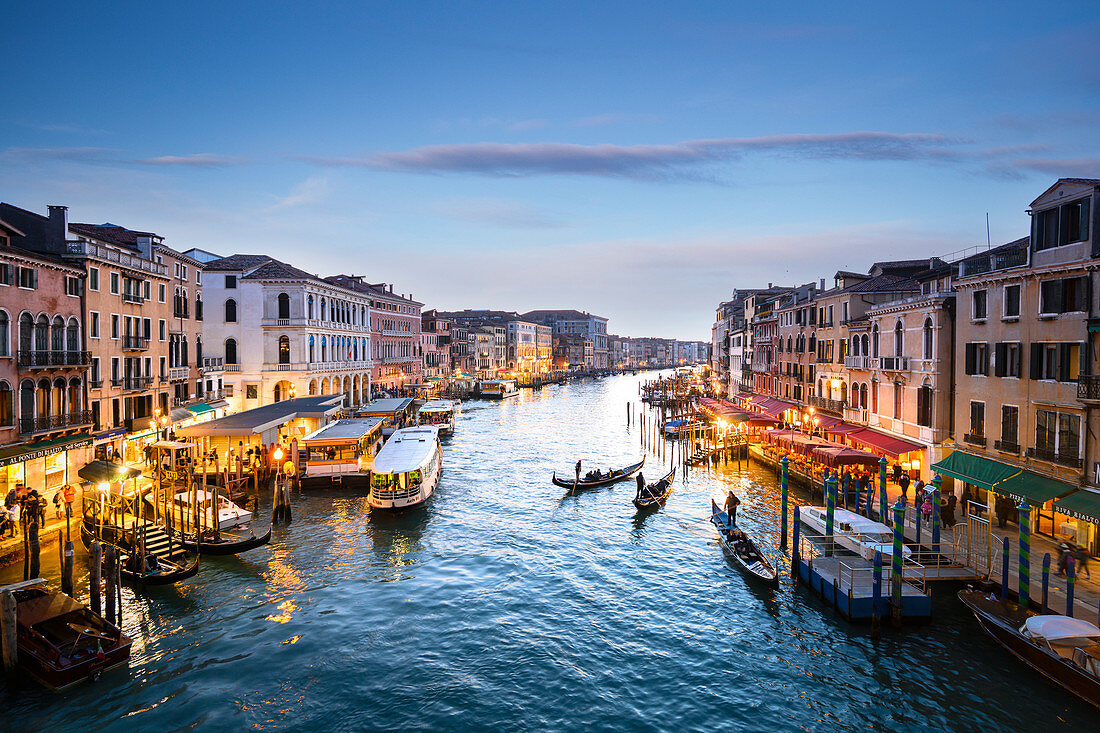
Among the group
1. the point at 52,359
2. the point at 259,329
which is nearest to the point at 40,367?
the point at 52,359

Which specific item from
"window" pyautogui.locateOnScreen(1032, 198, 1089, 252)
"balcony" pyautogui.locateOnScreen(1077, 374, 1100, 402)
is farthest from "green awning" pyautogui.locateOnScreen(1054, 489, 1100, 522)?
"window" pyautogui.locateOnScreen(1032, 198, 1089, 252)

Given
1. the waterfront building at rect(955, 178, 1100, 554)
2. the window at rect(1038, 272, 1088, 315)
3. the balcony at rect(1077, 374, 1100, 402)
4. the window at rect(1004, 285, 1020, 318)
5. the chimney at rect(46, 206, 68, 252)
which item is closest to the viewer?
the balcony at rect(1077, 374, 1100, 402)

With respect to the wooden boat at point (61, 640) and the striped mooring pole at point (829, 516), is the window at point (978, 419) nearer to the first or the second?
the striped mooring pole at point (829, 516)

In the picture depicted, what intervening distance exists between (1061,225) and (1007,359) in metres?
4.72

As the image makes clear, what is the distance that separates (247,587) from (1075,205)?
27964mm

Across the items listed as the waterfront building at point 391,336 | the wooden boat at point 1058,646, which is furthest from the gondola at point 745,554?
the waterfront building at point 391,336

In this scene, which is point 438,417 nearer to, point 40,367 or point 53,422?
point 53,422

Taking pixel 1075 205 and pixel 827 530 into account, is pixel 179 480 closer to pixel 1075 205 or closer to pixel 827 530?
pixel 827 530

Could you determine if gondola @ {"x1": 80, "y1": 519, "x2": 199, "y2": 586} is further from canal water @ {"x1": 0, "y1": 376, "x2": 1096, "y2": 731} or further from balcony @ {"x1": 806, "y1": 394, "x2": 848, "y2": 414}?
balcony @ {"x1": 806, "y1": 394, "x2": 848, "y2": 414}

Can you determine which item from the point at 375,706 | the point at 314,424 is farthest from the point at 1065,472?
the point at 314,424

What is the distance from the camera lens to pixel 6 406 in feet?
76.6

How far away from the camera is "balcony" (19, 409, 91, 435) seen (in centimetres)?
2401

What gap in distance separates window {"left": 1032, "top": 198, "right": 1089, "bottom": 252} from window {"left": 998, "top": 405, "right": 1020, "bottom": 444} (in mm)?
5403

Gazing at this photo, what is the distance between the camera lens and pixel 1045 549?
18828mm
